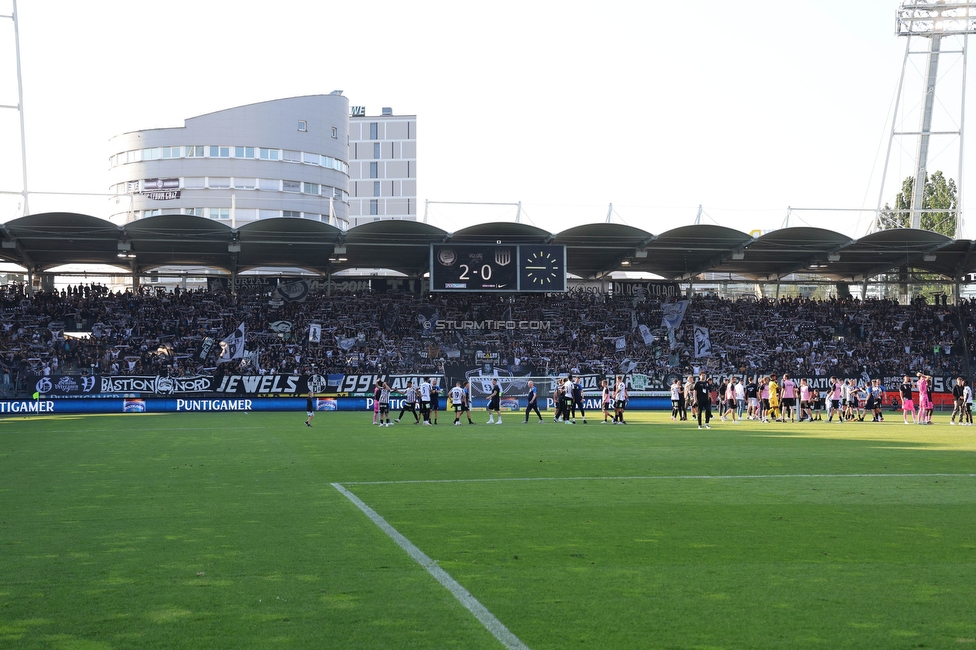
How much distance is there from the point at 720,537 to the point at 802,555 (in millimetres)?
1113

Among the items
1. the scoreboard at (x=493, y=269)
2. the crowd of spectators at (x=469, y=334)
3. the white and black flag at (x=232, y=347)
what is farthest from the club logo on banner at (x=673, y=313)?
the white and black flag at (x=232, y=347)

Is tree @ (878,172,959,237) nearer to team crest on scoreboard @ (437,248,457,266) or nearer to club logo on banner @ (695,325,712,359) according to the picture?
club logo on banner @ (695,325,712,359)

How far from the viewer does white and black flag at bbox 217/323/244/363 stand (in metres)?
50.4

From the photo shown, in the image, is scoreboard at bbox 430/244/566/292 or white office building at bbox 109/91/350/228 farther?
white office building at bbox 109/91/350/228

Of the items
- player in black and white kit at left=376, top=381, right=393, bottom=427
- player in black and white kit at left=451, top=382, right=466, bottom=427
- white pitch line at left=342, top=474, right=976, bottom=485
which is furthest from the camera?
player in black and white kit at left=451, top=382, right=466, bottom=427

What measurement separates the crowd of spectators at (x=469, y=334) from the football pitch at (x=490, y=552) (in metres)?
31.5

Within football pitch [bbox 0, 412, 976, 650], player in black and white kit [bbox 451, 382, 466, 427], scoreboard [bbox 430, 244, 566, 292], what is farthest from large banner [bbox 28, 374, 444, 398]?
football pitch [bbox 0, 412, 976, 650]

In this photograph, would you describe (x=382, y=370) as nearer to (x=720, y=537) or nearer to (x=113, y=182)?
(x=720, y=537)

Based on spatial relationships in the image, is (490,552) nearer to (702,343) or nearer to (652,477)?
(652,477)

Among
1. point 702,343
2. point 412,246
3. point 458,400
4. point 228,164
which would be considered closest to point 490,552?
A: point 458,400

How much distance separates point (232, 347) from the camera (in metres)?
51.1

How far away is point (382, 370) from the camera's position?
49.2 m

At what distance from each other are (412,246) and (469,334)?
21.1 ft

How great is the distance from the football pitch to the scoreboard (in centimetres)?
3272
